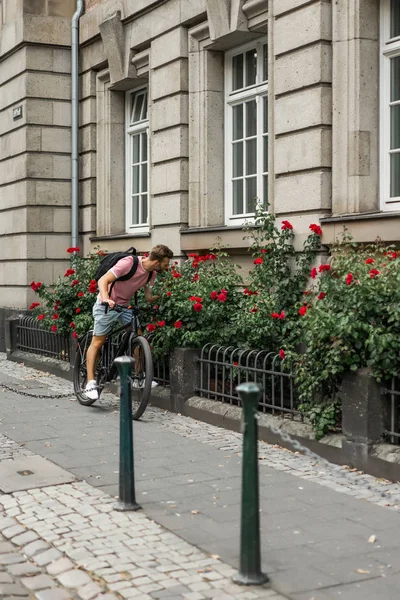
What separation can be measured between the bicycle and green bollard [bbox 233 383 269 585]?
4.35 m

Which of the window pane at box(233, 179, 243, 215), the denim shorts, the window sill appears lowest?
the denim shorts

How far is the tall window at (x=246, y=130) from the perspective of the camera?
1173 cm

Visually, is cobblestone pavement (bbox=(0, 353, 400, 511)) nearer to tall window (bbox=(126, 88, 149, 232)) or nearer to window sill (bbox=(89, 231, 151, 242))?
window sill (bbox=(89, 231, 151, 242))

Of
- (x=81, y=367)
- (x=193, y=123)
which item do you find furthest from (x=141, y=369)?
(x=193, y=123)

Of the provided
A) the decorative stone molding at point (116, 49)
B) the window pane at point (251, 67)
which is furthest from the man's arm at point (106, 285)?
the decorative stone molding at point (116, 49)

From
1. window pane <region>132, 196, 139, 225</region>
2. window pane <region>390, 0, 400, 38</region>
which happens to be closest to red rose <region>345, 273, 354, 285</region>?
window pane <region>390, 0, 400, 38</region>

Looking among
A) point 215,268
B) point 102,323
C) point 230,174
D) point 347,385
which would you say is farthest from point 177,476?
point 230,174

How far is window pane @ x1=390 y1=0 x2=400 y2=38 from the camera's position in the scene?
373 inches

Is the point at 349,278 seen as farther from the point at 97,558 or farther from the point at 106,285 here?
the point at 97,558

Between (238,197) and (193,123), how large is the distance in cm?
128

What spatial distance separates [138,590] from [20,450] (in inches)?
141

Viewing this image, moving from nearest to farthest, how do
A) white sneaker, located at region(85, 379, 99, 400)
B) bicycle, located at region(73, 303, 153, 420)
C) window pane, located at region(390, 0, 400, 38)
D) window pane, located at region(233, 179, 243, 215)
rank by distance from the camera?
bicycle, located at region(73, 303, 153, 420), window pane, located at region(390, 0, 400, 38), white sneaker, located at region(85, 379, 99, 400), window pane, located at region(233, 179, 243, 215)

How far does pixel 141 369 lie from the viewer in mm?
9234

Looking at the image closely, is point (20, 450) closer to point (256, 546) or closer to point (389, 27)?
point (256, 546)
